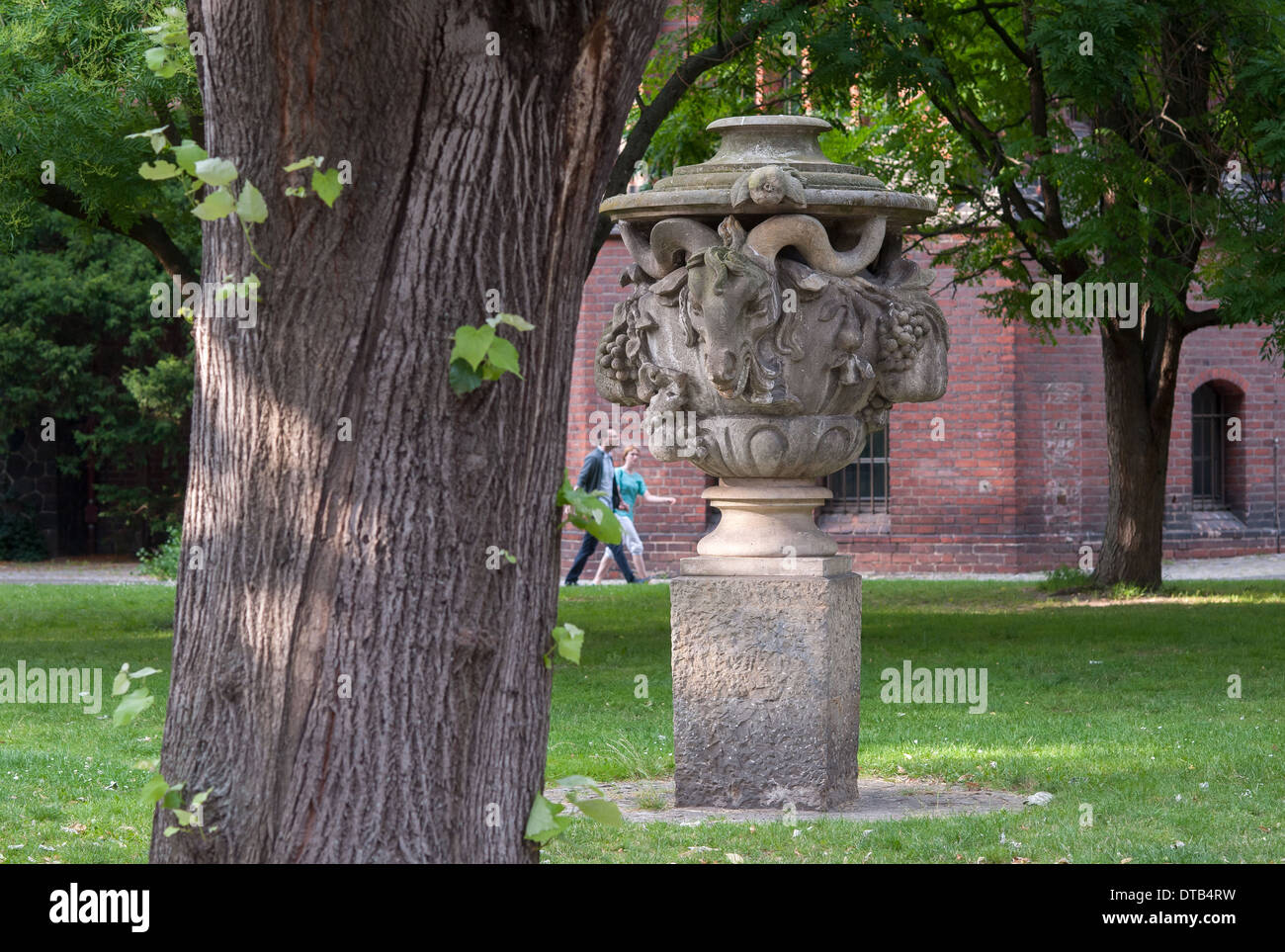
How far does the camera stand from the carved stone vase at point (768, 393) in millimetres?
6555

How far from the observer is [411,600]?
314cm

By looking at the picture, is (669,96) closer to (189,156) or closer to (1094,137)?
(1094,137)

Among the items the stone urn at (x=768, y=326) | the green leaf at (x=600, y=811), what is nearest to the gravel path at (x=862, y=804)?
the stone urn at (x=768, y=326)

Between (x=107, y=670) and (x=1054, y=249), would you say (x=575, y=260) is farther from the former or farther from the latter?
(x=1054, y=249)

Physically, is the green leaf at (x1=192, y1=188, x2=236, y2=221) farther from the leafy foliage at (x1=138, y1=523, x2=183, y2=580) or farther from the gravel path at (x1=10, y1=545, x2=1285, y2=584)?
the leafy foliage at (x1=138, y1=523, x2=183, y2=580)

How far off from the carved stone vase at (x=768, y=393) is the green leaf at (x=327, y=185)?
11.6 ft

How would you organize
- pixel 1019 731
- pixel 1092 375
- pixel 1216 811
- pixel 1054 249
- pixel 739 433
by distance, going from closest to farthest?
1. pixel 1216 811
2. pixel 739 433
3. pixel 1019 731
4. pixel 1054 249
5. pixel 1092 375

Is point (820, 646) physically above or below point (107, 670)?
above

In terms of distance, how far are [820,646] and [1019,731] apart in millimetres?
2408

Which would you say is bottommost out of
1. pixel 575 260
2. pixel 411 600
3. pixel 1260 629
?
pixel 1260 629

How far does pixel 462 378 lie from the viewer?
10.2 ft

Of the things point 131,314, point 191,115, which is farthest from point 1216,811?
point 131,314

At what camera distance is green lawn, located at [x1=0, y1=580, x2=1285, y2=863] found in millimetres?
5926

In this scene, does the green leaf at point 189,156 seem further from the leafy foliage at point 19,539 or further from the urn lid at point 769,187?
the leafy foliage at point 19,539
